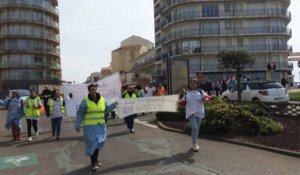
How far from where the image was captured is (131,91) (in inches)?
570

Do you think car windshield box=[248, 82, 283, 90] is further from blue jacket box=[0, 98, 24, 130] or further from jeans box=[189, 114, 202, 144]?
blue jacket box=[0, 98, 24, 130]

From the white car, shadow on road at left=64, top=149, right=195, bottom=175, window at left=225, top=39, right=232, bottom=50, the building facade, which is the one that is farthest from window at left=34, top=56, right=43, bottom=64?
shadow on road at left=64, top=149, right=195, bottom=175

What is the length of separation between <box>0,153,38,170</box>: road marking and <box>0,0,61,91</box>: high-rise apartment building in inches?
2689

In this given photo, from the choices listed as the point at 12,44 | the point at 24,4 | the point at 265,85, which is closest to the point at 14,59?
the point at 12,44

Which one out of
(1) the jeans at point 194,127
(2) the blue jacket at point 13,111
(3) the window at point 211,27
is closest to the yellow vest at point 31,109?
(2) the blue jacket at point 13,111

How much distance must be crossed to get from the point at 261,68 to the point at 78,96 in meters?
56.0

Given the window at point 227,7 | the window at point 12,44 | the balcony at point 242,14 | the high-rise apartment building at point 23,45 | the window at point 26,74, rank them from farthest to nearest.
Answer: the window at point 26,74 → the window at point 12,44 → the high-rise apartment building at point 23,45 → the window at point 227,7 → the balcony at point 242,14

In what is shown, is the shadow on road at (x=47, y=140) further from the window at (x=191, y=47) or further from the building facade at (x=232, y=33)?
the window at (x=191, y=47)

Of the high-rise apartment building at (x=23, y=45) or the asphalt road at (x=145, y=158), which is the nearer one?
the asphalt road at (x=145, y=158)

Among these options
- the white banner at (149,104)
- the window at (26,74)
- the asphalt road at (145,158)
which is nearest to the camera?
the asphalt road at (145,158)

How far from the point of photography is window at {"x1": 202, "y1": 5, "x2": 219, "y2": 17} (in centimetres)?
6800

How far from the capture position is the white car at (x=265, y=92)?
2092cm

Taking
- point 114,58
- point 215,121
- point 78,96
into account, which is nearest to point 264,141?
point 215,121

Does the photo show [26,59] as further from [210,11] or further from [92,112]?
[92,112]
